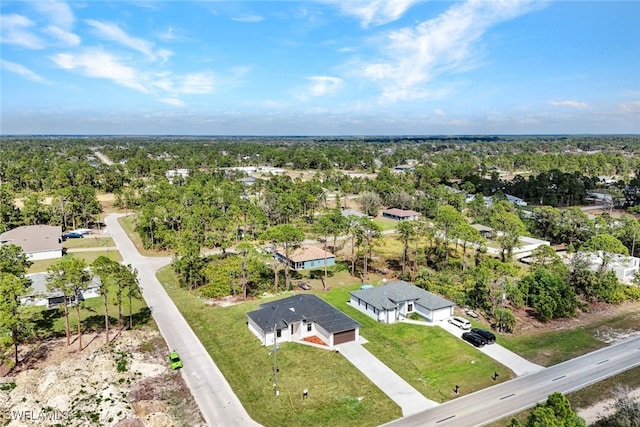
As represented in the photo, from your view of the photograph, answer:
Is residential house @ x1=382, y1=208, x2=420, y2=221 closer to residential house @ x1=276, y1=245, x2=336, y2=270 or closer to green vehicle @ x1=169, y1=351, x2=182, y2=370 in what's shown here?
residential house @ x1=276, y1=245, x2=336, y2=270

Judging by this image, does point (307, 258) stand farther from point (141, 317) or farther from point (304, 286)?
point (141, 317)

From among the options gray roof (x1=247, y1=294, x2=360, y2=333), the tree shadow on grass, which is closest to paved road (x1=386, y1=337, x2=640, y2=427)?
gray roof (x1=247, y1=294, x2=360, y2=333)

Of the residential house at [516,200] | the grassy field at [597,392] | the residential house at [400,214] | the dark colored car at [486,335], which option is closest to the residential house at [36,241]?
the dark colored car at [486,335]

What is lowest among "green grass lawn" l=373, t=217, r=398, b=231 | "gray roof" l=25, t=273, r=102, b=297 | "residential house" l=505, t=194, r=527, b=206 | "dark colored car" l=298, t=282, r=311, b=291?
"dark colored car" l=298, t=282, r=311, b=291

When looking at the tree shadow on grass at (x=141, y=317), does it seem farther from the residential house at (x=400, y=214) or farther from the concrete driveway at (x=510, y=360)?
the residential house at (x=400, y=214)

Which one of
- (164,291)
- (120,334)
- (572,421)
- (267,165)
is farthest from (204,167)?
(572,421)
